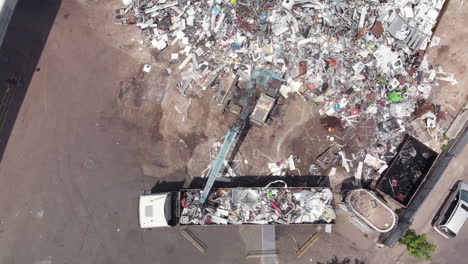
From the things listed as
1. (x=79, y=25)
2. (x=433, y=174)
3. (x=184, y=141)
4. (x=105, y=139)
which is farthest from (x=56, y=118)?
(x=433, y=174)

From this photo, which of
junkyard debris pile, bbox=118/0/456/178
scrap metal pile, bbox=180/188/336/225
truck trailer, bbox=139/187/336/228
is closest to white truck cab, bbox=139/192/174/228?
truck trailer, bbox=139/187/336/228

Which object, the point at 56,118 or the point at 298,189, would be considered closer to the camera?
the point at 298,189

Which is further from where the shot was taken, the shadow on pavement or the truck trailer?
the shadow on pavement

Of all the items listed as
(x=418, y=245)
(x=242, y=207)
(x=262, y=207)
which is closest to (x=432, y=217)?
(x=418, y=245)

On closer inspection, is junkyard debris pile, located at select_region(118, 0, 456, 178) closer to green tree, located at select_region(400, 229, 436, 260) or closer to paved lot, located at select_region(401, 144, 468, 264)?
paved lot, located at select_region(401, 144, 468, 264)

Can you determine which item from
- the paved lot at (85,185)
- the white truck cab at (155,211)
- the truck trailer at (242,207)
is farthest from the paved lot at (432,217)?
the white truck cab at (155,211)

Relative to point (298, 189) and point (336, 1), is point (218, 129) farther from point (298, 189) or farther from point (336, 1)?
point (336, 1)
